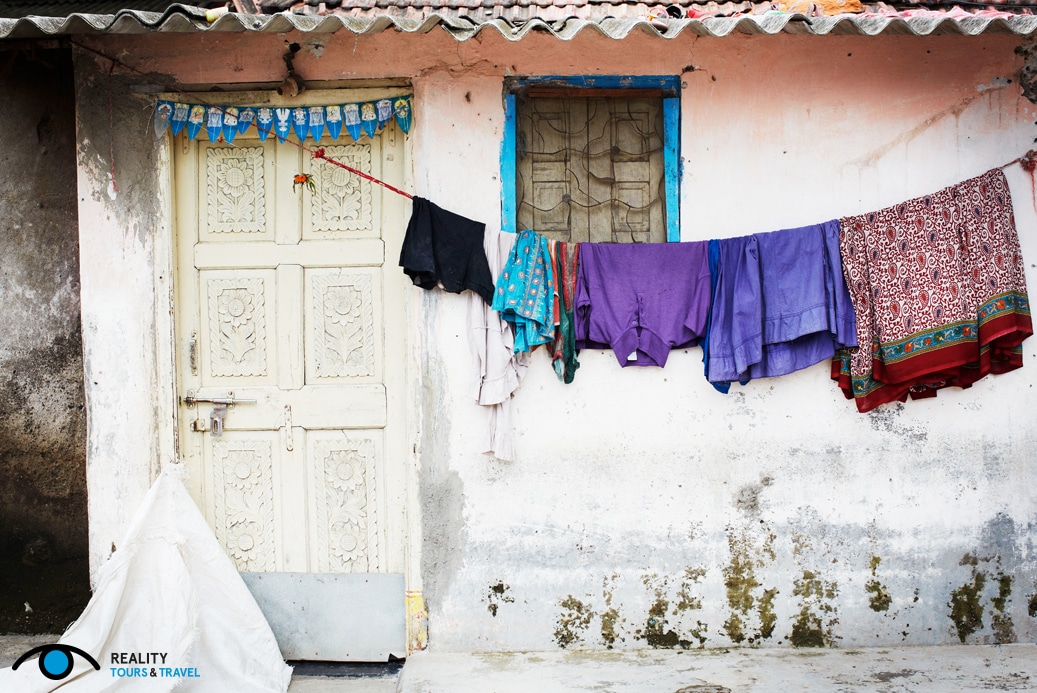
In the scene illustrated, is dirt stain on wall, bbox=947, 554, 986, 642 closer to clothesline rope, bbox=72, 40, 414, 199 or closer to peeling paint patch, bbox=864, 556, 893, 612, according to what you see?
peeling paint patch, bbox=864, 556, 893, 612

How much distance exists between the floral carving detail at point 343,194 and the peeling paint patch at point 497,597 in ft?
6.05

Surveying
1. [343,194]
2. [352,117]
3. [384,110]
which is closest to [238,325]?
[343,194]

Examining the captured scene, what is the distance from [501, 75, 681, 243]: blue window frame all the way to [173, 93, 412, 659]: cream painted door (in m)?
0.53

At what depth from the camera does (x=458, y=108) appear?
12.5ft

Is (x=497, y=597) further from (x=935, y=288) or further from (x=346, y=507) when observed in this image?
(x=935, y=288)

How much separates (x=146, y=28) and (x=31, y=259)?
1.57m

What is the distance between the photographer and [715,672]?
3613 mm

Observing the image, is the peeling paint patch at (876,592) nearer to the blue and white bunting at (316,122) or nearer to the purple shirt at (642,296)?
the purple shirt at (642,296)

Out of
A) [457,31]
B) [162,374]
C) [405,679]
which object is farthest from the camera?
[162,374]

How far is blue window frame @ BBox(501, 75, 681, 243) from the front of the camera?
380 centimetres

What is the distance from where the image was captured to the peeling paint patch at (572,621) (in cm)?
385

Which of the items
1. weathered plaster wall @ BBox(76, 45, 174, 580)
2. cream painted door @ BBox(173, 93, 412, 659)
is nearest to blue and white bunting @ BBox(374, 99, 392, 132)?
cream painted door @ BBox(173, 93, 412, 659)

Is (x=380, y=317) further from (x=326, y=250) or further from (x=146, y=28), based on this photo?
(x=146, y=28)

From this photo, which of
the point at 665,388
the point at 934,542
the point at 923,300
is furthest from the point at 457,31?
the point at 934,542
